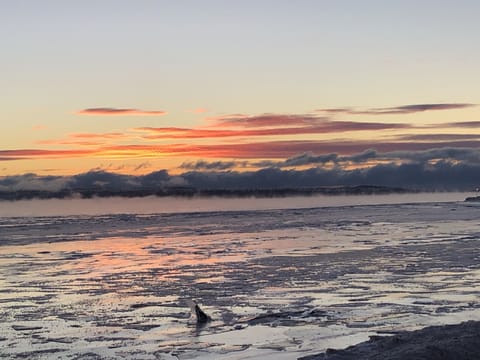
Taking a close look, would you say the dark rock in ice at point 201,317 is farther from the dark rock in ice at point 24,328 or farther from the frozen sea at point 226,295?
the dark rock in ice at point 24,328

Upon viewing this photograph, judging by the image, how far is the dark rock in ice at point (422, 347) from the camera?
358 inches

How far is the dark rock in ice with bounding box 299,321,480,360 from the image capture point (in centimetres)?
909

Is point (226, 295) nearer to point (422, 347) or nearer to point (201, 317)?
point (201, 317)

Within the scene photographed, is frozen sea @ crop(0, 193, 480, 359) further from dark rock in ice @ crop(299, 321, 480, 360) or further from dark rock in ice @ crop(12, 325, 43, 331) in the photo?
dark rock in ice @ crop(299, 321, 480, 360)

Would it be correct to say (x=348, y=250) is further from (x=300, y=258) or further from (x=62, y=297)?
(x=62, y=297)

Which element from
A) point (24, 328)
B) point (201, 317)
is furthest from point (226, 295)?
point (24, 328)

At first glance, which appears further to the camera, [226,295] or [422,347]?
[226,295]

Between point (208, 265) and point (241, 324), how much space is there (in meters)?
9.59

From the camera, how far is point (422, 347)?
9.31 m

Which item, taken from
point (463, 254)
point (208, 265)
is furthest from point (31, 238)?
point (463, 254)

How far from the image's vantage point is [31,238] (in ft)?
117

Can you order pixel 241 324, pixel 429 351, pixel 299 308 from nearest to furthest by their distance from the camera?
1. pixel 429 351
2. pixel 241 324
3. pixel 299 308

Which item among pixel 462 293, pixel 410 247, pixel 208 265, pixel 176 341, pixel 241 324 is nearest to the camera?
pixel 176 341

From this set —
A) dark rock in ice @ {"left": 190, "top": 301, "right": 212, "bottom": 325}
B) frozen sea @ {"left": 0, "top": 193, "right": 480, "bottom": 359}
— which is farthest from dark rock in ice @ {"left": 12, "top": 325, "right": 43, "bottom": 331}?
dark rock in ice @ {"left": 190, "top": 301, "right": 212, "bottom": 325}
